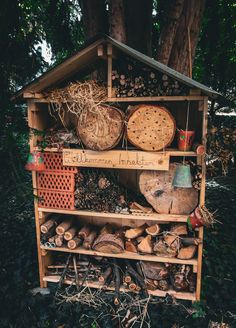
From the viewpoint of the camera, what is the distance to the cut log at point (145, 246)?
3.38 metres

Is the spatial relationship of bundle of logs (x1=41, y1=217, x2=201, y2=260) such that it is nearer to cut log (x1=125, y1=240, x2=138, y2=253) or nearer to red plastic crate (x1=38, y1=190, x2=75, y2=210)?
cut log (x1=125, y1=240, x2=138, y2=253)

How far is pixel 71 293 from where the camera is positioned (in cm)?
362

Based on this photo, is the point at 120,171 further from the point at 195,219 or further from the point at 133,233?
the point at 195,219

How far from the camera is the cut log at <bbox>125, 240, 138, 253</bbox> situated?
11.4ft

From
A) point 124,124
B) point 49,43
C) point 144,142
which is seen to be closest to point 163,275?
point 144,142

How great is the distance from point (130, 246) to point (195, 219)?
953 mm

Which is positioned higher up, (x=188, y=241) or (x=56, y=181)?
(x=56, y=181)

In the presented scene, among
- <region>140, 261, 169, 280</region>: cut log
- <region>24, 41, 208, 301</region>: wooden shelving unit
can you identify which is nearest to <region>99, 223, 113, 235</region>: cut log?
<region>24, 41, 208, 301</region>: wooden shelving unit

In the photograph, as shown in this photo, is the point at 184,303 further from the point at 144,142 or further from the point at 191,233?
the point at 144,142

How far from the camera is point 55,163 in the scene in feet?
11.3

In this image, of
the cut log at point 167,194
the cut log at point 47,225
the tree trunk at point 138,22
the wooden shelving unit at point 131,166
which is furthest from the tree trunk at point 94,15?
the cut log at point 47,225

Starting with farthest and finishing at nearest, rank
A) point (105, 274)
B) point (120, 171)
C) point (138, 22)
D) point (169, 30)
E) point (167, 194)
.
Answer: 1. point (138, 22)
2. point (169, 30)
3. point (120, 171)
4. point (105, 274)
5. point (167, 194)

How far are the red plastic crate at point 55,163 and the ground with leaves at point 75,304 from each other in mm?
424

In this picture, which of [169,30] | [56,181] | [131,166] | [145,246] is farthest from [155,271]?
[169,30]
